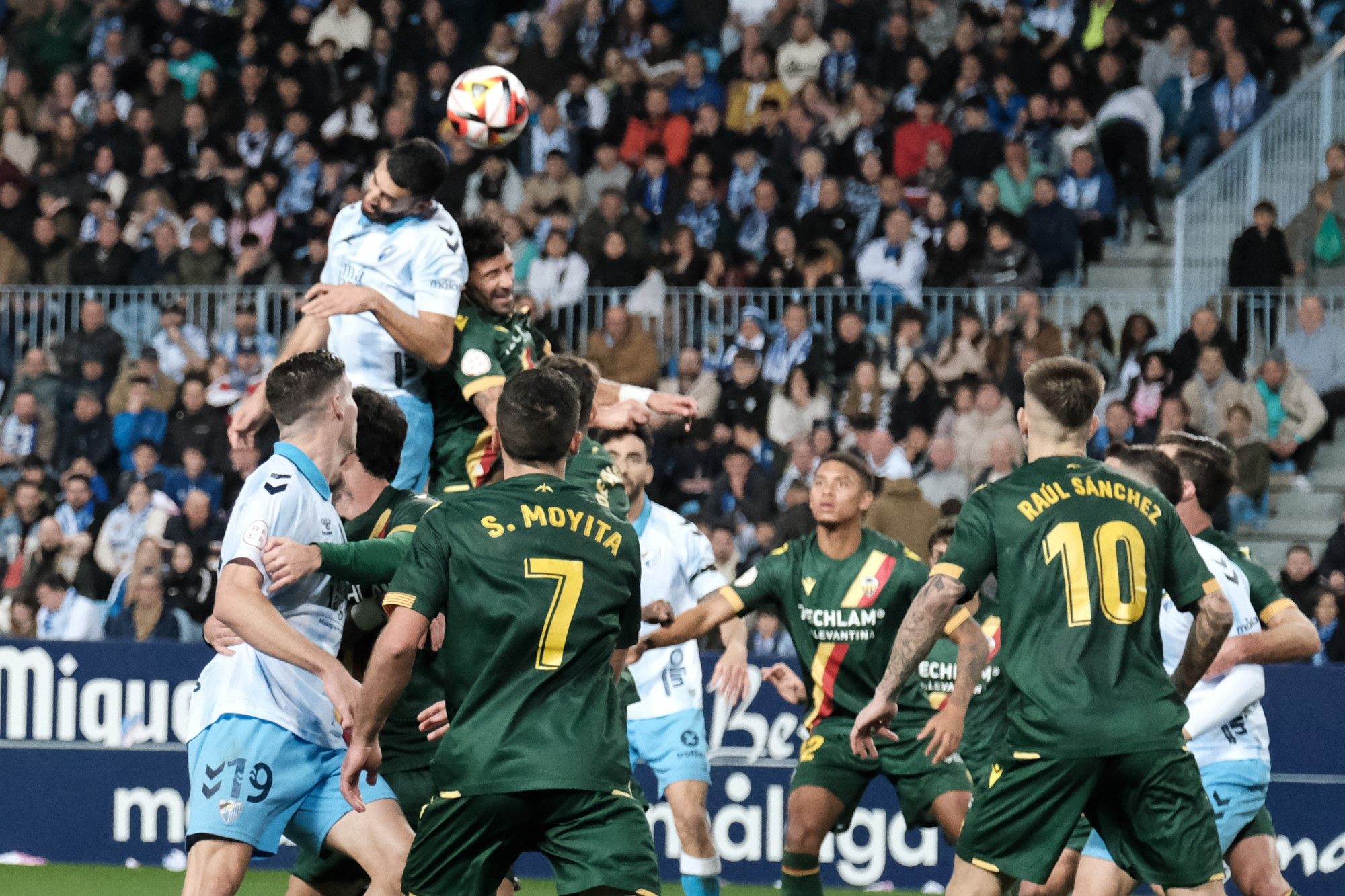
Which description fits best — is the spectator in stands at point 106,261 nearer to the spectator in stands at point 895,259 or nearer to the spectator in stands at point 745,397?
the spectator in stands at point 745,397

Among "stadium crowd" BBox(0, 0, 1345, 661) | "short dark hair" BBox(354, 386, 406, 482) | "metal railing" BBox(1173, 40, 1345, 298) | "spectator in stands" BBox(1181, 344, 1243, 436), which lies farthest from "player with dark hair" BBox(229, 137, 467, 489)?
"metal railing" BBox(1173, 40, 1345, 298)

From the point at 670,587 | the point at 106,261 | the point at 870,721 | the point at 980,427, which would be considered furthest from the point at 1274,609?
the point at 106,261

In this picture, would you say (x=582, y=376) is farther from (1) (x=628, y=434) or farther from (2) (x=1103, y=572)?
(2) (x=1103, y=572)

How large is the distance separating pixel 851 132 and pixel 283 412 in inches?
502

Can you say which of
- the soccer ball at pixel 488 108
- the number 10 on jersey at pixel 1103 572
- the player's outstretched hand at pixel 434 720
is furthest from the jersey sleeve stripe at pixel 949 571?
the soccer ball at pixel 488 108

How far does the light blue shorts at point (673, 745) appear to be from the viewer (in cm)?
946

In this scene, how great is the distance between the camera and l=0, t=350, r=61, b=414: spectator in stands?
17.4 m

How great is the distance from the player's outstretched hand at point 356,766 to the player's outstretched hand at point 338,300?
2.14 m

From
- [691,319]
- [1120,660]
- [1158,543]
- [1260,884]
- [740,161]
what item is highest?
[740,161]

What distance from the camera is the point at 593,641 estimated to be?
5715 millimetres

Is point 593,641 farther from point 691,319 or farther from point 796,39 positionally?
point 796,39

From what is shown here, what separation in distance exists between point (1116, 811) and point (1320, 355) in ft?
33.5

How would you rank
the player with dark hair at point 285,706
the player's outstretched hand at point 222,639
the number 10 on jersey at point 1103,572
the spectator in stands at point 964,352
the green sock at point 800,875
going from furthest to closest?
the spectator in stands at point 964,352
the green sock at point 800,875
the player's outstretched hand at point 222,639
the number 10 on jersey at point 1103,572
the player with dark hair at point 285,706

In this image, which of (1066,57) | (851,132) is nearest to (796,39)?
(851,132)
